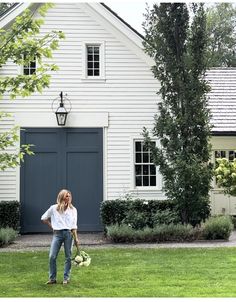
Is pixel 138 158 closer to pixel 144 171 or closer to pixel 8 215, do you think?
pixel 144 171

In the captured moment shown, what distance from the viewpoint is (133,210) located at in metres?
15.4

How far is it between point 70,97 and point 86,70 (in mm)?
1036

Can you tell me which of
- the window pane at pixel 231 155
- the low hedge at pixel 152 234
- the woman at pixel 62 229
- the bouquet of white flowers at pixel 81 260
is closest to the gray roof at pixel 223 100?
the window pane at pixel 231 155

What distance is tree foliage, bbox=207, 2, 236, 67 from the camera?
44.7 meters

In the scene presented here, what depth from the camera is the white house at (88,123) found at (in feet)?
54.6

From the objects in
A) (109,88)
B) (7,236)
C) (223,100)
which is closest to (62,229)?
(7,236)

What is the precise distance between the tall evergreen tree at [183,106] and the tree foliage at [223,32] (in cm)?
2941

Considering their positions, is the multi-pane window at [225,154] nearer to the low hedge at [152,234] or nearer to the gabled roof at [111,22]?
the gabled roof at [111,22]

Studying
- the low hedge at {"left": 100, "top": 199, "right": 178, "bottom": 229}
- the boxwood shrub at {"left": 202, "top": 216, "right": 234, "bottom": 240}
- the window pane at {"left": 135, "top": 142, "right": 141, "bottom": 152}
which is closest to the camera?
the boxwood shrub at {"left": 202, "top": 216, "right": 234, "bottom": 240}

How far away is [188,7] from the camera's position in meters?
15.3

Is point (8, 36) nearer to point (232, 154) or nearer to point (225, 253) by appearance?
point (225, 253)

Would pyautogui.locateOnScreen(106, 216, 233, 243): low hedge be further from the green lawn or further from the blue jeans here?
the blue jeans

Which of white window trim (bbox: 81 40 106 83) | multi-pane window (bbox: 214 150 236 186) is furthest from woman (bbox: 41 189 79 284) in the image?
multi-pane window (bbox: 214 150 236 186)

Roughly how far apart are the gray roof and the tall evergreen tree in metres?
3.29
